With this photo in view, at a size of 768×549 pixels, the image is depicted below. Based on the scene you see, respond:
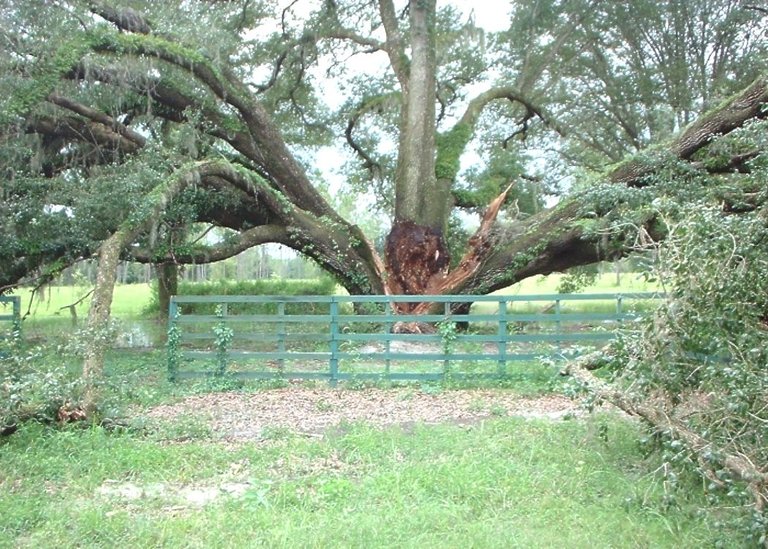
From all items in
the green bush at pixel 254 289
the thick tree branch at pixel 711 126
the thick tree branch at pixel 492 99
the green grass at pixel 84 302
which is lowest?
the green grass at pixel 84 302

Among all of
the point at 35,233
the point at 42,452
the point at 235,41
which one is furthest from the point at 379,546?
the point at 235,41

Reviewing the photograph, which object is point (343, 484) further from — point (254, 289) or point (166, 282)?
point (254, 289)

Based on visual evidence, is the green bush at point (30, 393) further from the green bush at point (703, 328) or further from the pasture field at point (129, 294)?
the pasture field at point (129, 294)

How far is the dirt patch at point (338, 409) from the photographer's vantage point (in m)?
7.09

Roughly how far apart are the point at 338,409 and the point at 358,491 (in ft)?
9.95

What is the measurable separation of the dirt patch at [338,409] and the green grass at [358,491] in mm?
579

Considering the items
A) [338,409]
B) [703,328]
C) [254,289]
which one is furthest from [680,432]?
[254,289]

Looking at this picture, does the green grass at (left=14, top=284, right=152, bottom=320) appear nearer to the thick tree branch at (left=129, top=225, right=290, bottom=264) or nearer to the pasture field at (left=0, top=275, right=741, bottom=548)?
the thick tree branch at (left=129, top=225, right=290, bottom=264)

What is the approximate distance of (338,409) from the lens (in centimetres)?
793

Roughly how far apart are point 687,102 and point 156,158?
14240 mm

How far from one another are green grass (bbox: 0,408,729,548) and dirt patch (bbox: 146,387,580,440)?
1.90ft

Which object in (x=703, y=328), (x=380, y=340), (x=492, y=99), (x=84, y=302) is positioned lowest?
(x=380, y=340)

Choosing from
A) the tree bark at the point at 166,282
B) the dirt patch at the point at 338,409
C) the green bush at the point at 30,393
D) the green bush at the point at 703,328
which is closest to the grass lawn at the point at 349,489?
the green bush at the point at 30,393

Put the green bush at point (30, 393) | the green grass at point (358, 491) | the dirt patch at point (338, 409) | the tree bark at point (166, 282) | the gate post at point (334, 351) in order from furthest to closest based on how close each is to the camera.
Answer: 1. the tree bark at point (166, 282)
2. the gate post at point (334, 351)
3. the dirt patch at point (338, 409)
4. the green bush at point (30, 393)
5. the green grass at point (358, 491)
